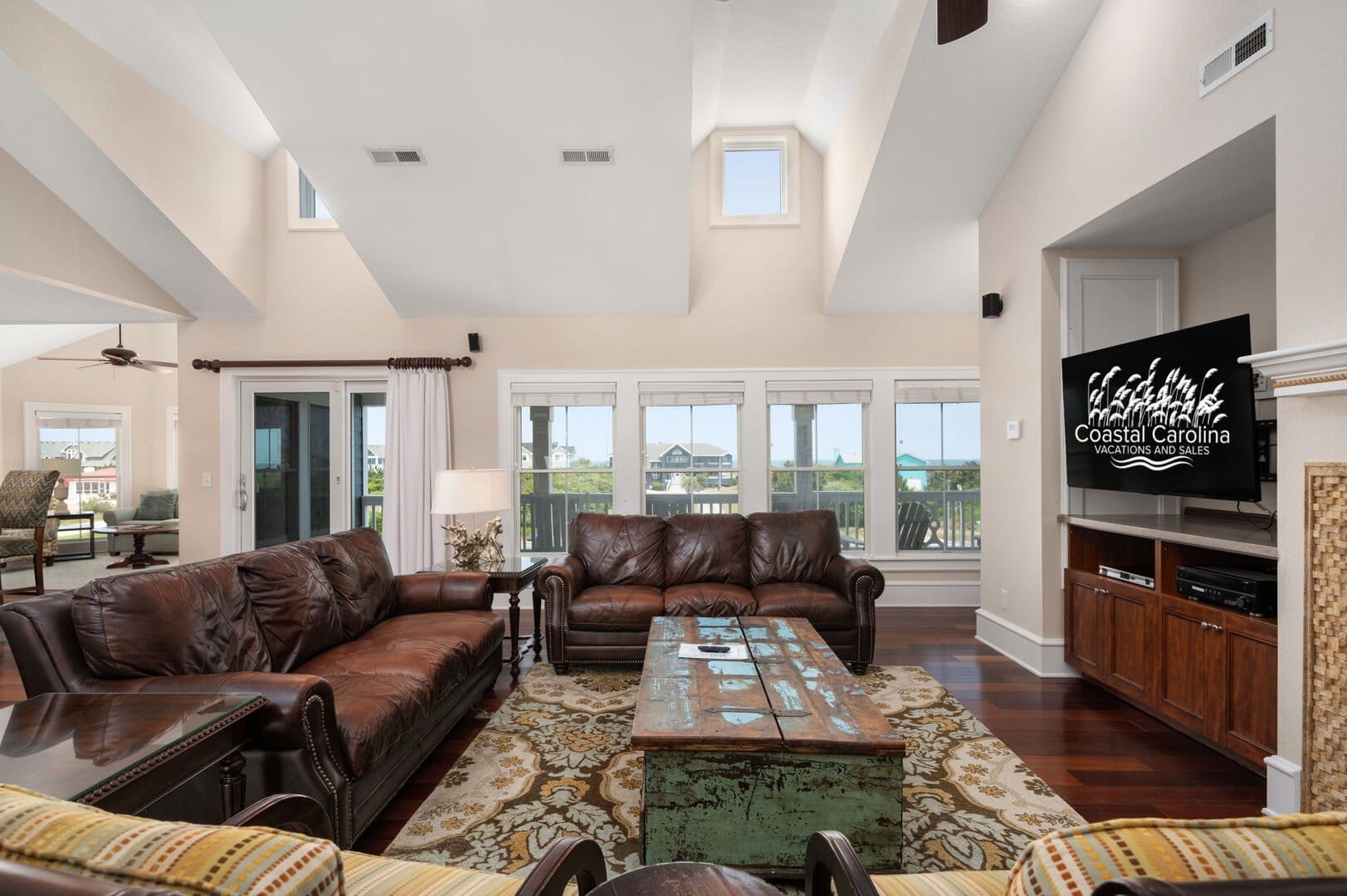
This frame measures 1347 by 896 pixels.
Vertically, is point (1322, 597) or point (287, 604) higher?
point (1322, 597)

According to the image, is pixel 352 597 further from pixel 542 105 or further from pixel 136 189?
pixel 136 189

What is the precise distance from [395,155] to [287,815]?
13.5 feet

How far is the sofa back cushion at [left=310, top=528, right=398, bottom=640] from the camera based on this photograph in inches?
122

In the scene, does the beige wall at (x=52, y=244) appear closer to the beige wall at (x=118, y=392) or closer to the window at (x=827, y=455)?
the beige wall at (x=118, y=392)

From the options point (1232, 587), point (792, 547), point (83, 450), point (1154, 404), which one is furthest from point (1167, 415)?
point (83, 450)

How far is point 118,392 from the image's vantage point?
9.48m

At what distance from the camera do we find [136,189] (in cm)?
457

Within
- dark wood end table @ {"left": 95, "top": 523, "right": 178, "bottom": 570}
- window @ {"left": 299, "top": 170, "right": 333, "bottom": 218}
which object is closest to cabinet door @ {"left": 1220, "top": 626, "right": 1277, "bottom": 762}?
window @ {"left": 299, "top": 170, "right": 333, "bottom": 218}

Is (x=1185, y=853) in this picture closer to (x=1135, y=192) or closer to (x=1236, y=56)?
(x=1236, y=56)

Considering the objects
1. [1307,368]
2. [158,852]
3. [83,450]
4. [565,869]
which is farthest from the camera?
[83,450]

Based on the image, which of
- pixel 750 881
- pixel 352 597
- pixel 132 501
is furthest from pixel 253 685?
pixel 132 501

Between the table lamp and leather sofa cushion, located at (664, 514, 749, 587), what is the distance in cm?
115

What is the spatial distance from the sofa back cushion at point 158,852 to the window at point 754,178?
567cm

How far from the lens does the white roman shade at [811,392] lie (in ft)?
19.1
